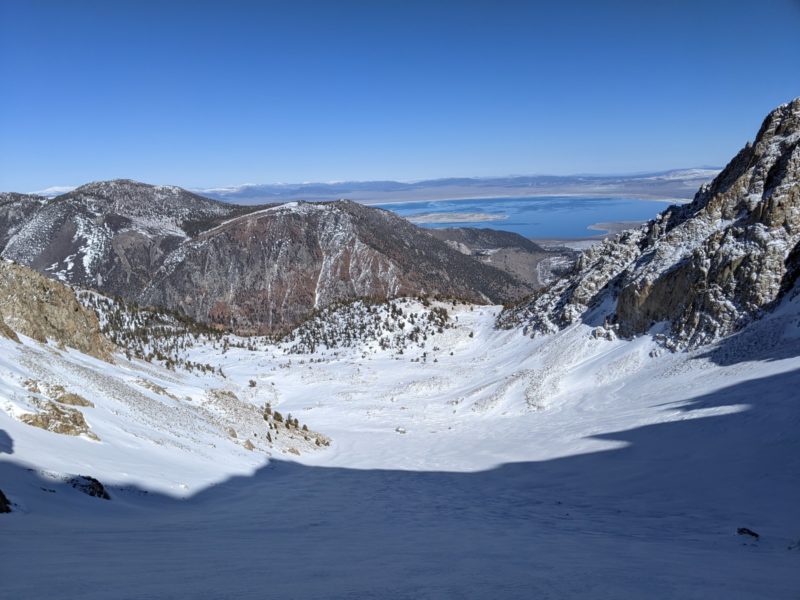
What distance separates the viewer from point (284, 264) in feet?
402

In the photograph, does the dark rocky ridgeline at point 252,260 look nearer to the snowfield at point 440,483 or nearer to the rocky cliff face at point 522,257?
the rocky cliff face at point 522,257

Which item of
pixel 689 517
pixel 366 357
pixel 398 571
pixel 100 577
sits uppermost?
pixel 100 577

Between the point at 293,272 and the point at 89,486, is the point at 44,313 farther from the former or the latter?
the point at 293,272

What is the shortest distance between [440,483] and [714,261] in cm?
1839

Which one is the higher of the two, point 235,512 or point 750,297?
point 750,297

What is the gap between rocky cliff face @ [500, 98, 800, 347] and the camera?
2416 cm

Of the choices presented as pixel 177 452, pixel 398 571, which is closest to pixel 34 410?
pixel 177 452

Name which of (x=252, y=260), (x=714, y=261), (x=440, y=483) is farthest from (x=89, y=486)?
(x=252, y=260)

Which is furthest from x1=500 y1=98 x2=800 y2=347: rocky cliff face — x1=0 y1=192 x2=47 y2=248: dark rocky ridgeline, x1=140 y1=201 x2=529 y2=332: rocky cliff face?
x1=0 y1=192 x2=47 y2=248: dark rocky ridgeline

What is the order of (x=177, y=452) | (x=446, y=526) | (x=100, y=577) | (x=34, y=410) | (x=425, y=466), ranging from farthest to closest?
(x=425, y=466) → (x=177, y=452) → (x=34, y=410) → (x=446, y=526) → (x=100, y=577)

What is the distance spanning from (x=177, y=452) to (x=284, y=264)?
110 m

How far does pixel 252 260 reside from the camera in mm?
123500

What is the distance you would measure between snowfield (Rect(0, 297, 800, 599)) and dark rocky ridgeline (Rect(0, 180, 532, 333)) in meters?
79.8

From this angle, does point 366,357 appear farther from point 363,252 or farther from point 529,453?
point 363,252
